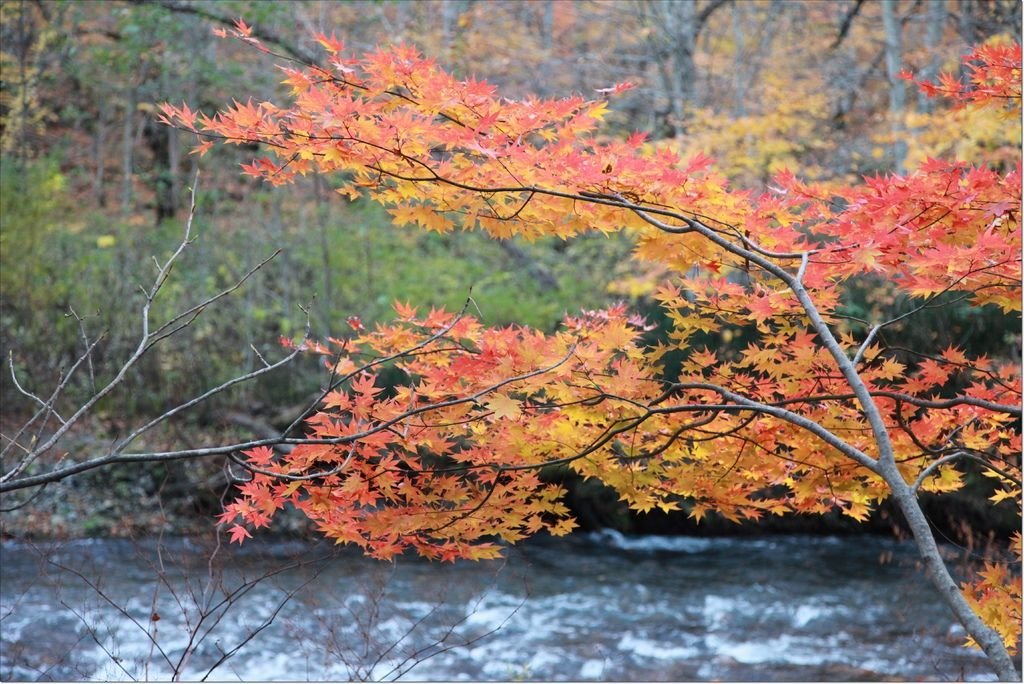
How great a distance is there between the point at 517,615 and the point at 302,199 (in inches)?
335

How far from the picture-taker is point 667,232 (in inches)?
100

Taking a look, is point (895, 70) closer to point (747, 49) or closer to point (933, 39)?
point (933, 39)

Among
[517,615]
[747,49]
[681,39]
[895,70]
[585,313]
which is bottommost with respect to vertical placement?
[517,615]

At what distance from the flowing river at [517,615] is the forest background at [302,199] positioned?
0.61 metres

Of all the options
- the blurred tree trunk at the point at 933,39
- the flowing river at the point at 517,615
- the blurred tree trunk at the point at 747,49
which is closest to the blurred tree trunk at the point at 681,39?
the blurred tree trunk at the point at 747,49

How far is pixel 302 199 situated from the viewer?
13.0 m

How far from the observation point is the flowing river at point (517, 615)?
4.85 metres

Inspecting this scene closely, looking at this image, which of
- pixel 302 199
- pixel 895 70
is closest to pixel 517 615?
pixel 895 70

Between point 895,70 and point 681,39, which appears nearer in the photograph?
point 681,39

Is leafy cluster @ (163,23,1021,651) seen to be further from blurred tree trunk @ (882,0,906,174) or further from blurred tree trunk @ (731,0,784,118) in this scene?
blurred tree trunk @ (731,0,784,118)

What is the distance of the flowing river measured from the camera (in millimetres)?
4848

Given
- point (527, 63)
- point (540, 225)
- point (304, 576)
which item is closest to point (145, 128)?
point (527, 63)

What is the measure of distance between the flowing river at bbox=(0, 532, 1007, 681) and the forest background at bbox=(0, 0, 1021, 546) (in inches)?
24.1

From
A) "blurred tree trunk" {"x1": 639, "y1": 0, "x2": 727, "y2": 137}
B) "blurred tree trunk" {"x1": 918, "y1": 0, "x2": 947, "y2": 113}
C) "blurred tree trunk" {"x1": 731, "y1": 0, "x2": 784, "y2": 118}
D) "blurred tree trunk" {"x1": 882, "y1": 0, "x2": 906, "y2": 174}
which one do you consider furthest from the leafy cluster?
"blurred tree trunk" {"x1": 731, "y1": 0, "x2": 784, "y2": 118}
